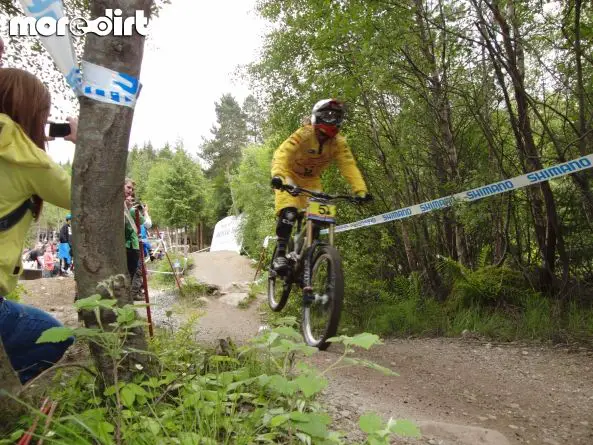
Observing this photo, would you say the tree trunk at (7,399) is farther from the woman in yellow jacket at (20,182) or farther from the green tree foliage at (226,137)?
the green tree foliage at (226,137)

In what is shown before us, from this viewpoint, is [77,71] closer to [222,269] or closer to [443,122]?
[443,122]

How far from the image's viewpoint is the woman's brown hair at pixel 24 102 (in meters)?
1.63

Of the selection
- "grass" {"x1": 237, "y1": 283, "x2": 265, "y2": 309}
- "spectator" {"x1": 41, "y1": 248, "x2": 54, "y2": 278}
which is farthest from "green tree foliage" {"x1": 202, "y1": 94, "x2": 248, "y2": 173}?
"grass" {"x1": 237, "y1": 283, "x2": 265, "y2": 309}

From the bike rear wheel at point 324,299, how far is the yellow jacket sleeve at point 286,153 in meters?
0.94

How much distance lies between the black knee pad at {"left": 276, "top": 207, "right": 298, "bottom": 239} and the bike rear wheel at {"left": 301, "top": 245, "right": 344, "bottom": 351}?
77 centimetres

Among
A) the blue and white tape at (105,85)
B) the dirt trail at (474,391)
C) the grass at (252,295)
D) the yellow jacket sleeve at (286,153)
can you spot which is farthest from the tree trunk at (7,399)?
the grass at (252,295)

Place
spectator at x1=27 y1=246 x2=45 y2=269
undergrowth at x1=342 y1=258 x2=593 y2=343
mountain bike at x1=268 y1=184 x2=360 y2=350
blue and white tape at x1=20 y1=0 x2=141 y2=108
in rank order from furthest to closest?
1. spectator at x1=27 y1=246 x2=45 y2=269
2. undergrowth at x1=342 y1=258 x2=593 y2=343
3. mountain bike at x1=268 y1=184 x2=360 y2=350
4. blue and white tape at x1=20 y1=0 x2=141 y2=108

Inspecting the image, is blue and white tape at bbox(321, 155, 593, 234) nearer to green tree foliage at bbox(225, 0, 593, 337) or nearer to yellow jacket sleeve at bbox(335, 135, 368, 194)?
green tree foliage at bbox(225, 0, 593, 337)

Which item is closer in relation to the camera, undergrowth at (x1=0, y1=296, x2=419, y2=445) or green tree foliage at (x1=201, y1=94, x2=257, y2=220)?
undergrowth at (x1=0, y1=296, x2=419, y2=445)

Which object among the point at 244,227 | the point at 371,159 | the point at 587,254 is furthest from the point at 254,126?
the point at 587,254

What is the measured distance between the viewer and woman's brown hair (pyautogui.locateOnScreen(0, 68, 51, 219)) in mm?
1634

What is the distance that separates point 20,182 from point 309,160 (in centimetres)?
339

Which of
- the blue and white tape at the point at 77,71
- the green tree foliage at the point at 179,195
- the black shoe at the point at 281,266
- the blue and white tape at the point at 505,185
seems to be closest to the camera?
the blue and white tape at the point at 77,71

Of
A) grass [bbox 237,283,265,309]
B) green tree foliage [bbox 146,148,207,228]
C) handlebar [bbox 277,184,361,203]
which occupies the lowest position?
grass [bbox 237,283,265,309]
